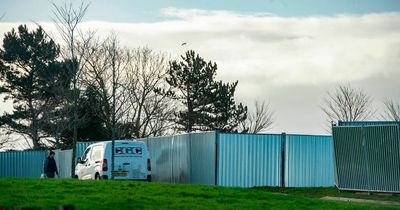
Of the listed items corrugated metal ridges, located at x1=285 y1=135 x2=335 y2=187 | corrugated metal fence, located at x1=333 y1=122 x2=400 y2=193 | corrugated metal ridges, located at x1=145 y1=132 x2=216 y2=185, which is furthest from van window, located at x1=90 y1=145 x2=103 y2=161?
corrugated metal fence, located at x1=333 y1=122 x2=400 y2=193

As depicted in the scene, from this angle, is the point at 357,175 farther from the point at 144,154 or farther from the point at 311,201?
the point at 144,154

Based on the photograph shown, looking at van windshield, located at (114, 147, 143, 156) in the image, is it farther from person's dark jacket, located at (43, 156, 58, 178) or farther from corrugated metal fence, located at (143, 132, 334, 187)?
person's dark jacket, located at (43, 156, 58, 178)

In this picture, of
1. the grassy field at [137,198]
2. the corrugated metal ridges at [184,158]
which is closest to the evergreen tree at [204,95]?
the corrugated metal ridges at [184,158]

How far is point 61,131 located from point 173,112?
8.61 m

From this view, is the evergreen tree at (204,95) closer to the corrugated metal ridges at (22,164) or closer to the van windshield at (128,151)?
the corrugated metal ridges at (22,164)

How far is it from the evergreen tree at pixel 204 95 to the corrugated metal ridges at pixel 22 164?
13.4 meters

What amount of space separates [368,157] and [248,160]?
19.7 feet

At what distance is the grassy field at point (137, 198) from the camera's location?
1472 centimetres

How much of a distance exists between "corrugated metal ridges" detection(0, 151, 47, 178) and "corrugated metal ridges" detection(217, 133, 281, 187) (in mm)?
22753

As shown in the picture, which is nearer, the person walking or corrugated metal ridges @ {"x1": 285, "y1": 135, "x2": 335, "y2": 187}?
corrugated metal ridges @ {"x1": 285, "y1": 135, "x2": 335, "y2": 187}

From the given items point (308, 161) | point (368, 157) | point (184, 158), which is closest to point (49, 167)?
point (184, 158)

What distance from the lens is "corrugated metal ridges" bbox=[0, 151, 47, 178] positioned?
155 ft

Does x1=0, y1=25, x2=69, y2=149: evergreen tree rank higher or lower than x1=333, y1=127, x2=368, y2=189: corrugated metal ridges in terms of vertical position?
higher

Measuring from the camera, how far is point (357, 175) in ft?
74.2
